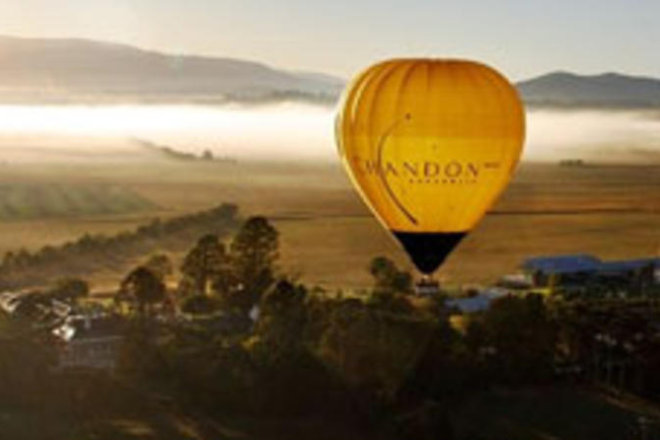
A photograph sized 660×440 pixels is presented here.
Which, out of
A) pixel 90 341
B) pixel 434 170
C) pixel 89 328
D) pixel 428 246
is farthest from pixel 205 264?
pixel 434 170

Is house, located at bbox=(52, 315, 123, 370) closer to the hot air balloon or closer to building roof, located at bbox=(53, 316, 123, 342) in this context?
building roof, located at bbox=(53, 316, 123, 342)

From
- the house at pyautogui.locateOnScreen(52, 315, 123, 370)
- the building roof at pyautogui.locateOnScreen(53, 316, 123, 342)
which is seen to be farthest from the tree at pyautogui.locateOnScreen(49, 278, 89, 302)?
the building roof at pyautogui.locateOnScreen(53, 316, 123, 342)

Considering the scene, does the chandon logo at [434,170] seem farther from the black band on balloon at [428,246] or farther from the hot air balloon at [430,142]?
the black band on balloon at [428,246]

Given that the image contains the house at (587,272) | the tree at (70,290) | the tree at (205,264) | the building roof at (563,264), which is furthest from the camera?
the building roof at (563,264)

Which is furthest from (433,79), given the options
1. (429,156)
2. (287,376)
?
(287,376)

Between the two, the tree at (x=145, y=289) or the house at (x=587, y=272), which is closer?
the tree at (x=145, y=289)

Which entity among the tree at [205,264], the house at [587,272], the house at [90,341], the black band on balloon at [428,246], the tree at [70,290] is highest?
the black band on balloon at [428,246]

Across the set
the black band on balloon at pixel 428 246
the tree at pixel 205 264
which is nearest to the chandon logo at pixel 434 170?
the black band on balloon at pixel 428 246
